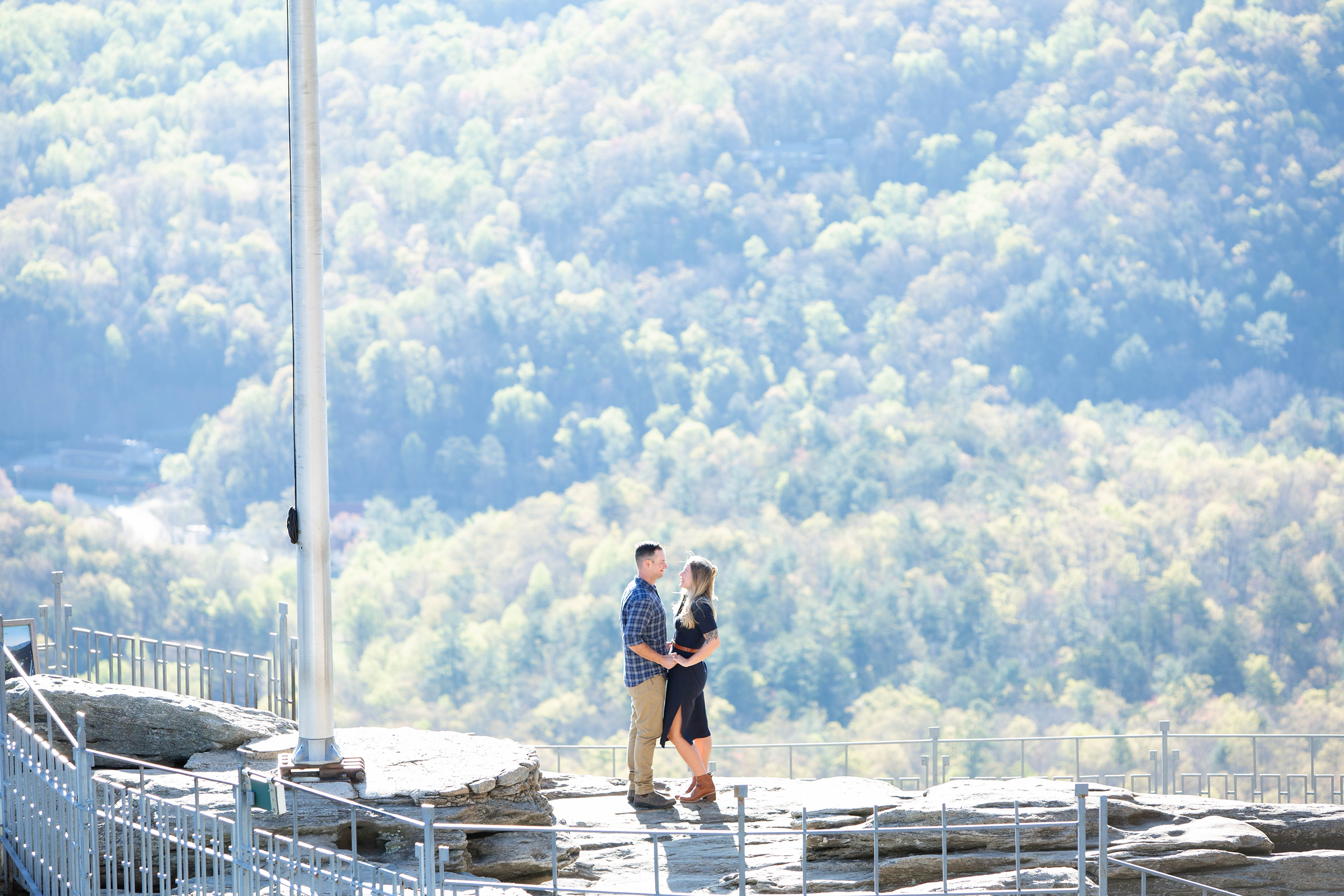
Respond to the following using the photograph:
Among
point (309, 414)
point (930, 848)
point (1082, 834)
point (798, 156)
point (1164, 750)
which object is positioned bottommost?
point (1164, 750)

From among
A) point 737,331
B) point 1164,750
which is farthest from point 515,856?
point 737,331

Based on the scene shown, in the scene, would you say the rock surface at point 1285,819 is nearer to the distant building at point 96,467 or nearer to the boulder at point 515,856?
the boulder at point 515,856

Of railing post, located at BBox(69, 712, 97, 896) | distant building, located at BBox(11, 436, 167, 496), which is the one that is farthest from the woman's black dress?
distant building, located at BBox(11, 436, 167, 496)

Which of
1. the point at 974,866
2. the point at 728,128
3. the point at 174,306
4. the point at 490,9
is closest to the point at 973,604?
the point at 728,128

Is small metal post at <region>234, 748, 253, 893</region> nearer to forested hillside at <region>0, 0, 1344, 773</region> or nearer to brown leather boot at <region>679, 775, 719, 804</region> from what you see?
brown leather boot at <region>679, 775, 719, 804</region>

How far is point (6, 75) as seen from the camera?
6819 centimetres

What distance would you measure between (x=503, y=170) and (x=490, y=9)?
11.3 metres

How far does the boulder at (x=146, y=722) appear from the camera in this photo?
6.56 metres

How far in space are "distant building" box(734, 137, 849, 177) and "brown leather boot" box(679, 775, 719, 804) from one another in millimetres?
69886

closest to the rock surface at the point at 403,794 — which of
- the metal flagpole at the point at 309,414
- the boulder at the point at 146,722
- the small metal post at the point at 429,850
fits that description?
the boulder at the point at 146,722

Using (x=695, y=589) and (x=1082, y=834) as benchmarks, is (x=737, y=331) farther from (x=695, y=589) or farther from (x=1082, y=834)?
(x=1082, y=834)

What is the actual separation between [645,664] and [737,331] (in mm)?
62708

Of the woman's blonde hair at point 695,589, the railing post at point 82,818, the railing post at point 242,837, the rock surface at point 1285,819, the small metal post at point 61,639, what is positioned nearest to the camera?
the railing post at point 242,837

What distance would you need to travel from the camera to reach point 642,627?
607 cm
